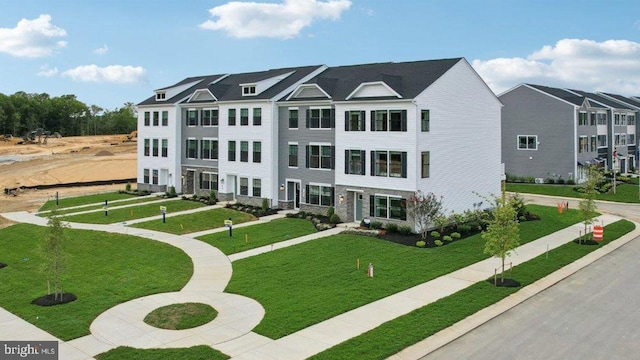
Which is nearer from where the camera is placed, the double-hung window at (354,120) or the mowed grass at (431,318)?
the mowed grass at (431,318)

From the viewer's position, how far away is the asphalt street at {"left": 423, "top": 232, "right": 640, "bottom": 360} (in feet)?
50.4

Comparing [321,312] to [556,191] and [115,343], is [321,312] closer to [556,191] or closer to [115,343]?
[115,343]

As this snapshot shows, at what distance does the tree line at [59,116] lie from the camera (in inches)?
5335

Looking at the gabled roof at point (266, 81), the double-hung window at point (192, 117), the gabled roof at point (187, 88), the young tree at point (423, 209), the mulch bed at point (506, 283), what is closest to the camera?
the mulch bed at point (506, 283)

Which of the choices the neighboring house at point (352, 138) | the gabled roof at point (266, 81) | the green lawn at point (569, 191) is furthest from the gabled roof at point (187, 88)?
the green lawn at point (569, 191)

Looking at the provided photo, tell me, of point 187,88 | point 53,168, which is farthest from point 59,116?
point 187,88

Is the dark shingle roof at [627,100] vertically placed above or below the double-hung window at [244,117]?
above

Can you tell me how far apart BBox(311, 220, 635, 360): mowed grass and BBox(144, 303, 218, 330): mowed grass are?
5205 mm

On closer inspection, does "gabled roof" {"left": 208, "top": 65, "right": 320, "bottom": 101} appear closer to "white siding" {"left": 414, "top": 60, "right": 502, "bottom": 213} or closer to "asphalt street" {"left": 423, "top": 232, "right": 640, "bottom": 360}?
"white siding" {"left": 414, "top": 60, "right": 502, "bottom": 213}

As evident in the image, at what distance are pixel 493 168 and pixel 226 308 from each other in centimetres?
2690

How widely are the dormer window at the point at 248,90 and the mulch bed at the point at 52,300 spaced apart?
2552 centimetres

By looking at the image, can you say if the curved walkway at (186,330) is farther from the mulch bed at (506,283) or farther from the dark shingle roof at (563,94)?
the dark shingle roof at (563,94)

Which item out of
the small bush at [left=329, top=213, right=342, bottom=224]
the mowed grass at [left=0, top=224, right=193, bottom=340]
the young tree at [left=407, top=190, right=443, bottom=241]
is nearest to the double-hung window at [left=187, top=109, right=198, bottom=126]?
the mowed grass at [left=0, top=224, right=193, bottom=340]

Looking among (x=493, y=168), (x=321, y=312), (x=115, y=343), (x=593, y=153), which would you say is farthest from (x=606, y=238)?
(x=593, y=153)
